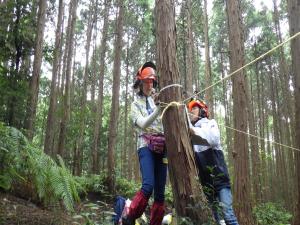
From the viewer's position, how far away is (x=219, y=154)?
3988 millimetres

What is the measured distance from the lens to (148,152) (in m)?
3.80

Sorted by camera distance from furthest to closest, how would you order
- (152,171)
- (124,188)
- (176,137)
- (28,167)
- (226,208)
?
(124,188), (28,167), (152,171), (226,208), (176,137)

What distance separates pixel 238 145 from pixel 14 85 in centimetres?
555

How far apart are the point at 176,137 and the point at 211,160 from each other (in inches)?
31.0

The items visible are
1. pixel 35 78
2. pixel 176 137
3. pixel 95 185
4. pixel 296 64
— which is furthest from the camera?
pixel 95 185

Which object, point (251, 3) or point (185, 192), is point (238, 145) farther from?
point (251, 3)

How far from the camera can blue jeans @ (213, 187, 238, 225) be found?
350 cm

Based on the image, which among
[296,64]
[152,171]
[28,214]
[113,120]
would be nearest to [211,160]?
[152,171]

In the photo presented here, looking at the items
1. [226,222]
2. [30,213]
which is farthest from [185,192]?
[30,213]

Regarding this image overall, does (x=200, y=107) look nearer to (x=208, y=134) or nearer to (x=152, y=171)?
(x=208, y=134)

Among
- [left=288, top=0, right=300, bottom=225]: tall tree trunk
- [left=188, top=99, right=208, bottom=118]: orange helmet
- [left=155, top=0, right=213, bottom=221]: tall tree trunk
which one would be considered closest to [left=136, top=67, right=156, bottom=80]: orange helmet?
[left=155, top=0, right=213, bottom=221]: tall tree trunk

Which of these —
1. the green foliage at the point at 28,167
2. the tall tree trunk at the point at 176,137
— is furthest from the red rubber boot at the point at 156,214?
the green foliage at the point at 28,167

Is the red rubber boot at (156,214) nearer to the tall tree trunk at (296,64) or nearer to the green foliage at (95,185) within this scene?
the tall tree trunk at (296,64)

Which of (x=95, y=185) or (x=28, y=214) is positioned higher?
(x=95, y=185)
